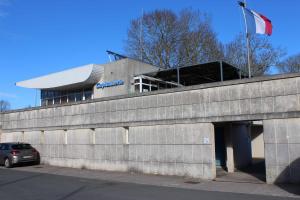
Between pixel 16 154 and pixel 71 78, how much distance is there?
7071 mm

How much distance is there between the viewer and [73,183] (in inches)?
595

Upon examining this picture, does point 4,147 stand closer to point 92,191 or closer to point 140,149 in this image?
point 140,149

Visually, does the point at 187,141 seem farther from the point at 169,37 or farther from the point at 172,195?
the point at 169,37

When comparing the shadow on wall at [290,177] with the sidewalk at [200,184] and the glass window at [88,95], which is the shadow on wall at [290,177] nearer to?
the sidewalk at [200,184]

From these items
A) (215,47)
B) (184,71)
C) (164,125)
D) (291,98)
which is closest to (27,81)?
(184,71)

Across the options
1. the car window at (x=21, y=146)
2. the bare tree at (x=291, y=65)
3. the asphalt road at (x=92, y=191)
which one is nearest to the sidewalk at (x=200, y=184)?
the asphalt road at (x=92, y=191)

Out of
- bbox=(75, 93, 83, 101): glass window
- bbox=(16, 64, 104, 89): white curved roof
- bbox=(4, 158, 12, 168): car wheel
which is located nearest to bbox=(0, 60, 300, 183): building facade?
bbox=(4, 158, 12, 168): car wheel

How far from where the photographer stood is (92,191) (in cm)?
1288

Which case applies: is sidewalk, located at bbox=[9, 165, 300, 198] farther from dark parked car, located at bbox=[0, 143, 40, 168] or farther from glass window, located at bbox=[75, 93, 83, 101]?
glass window, located at bbox=[75, 93, 83, 101]

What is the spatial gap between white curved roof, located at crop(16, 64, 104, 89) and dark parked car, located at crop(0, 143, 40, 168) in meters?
5.92

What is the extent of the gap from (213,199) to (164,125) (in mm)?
6785

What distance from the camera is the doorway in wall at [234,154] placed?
16734mm

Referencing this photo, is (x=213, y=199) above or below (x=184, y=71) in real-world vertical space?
below

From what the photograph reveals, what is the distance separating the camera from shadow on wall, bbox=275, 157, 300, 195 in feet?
43.5
